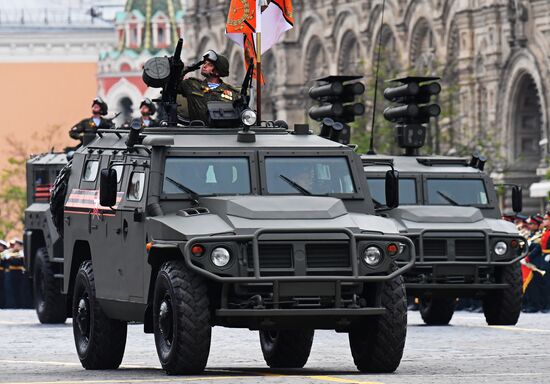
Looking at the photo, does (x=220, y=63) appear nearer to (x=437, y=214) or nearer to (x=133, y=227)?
(x=133, y=227)

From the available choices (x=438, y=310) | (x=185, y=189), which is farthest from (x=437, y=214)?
(x=185, y=189)

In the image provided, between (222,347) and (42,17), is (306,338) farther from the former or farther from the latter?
(42,17)

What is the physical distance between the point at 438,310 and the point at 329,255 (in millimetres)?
12287

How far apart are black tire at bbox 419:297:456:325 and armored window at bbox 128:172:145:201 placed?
1067cm

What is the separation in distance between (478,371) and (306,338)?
225 cm

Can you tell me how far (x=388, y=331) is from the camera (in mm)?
18281

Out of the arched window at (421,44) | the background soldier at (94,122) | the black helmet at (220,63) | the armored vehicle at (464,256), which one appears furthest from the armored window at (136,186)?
the arched window at (421,44)

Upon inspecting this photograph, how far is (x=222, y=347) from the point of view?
2441cm

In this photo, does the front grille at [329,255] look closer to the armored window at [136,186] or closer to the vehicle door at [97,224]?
the armored window at [136,186]

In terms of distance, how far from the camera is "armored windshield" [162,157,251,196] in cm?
1914

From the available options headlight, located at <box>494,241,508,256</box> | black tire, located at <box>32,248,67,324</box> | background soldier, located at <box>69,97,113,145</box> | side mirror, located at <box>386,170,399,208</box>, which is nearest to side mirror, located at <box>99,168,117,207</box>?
side mirror, located at <box>386,170,399,208</box>

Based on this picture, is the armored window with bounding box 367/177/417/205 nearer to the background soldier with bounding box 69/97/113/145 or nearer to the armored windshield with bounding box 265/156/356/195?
the background soldier with bounding box 69/97/113/145

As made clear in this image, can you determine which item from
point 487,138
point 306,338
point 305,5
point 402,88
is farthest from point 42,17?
point 306,338

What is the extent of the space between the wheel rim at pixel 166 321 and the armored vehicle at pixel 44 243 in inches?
532
